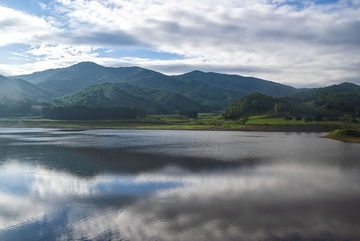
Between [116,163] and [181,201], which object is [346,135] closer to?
[116,163]

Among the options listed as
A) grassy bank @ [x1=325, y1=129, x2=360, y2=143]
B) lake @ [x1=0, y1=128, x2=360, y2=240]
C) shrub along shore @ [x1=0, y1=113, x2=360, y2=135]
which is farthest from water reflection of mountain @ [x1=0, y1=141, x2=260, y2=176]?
shrub along shore @ [x1=0, y1=113, x2=360, y2=135]

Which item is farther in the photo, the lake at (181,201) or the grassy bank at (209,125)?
the grassy bank at (209,125)

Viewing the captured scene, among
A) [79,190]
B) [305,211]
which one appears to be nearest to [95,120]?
[79,190]

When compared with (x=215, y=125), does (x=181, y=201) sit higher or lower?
lower

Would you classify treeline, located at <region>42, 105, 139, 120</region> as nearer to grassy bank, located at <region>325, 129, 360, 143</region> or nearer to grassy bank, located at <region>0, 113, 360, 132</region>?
grassy bank, located at <region>0, 113, 360, 132</region>

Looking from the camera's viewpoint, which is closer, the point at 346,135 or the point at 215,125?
the point at 346,135

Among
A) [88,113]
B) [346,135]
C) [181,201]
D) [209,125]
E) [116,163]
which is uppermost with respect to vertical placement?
[88,113]

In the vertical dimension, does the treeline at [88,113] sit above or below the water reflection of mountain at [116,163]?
above

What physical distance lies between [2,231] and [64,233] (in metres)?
4.20

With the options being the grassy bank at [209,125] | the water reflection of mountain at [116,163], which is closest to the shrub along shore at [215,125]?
the grassy bank at [209,125]

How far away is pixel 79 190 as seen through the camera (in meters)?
26.1

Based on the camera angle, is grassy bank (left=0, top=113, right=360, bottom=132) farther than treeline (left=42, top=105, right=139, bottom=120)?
No

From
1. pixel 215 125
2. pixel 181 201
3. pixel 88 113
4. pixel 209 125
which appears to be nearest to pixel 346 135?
pixel 215 125

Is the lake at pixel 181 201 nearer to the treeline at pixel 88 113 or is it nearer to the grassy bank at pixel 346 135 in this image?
the grassy bank at pixel 346 135
